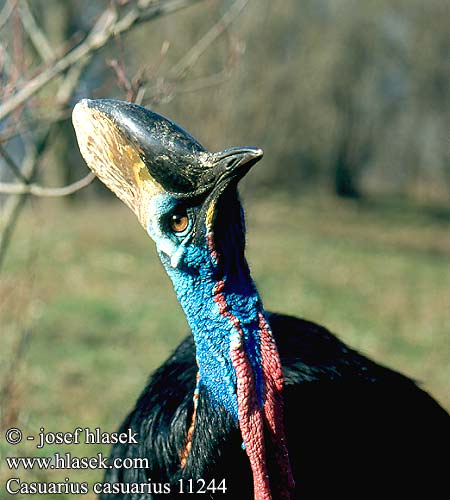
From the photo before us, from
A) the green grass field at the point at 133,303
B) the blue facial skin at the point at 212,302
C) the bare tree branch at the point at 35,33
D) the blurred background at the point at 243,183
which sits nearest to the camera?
the blue facial skin at the point at 212,302

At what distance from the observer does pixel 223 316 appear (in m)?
2.40

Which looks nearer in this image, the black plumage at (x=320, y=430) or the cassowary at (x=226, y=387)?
the cassowary at (x=226, y=387)

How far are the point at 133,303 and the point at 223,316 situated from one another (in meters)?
8.36

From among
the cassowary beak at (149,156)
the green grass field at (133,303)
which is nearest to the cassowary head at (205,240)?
the cassowary beak at (149,156)

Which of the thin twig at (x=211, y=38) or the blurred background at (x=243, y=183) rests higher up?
the blurred background at (x=243, y=183)

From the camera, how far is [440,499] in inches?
126

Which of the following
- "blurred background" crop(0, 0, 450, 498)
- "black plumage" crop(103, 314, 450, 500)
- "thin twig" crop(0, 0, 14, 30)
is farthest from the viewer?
"blurred background" crop(0, 0, 450, 498)

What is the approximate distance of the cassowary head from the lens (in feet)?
7.48

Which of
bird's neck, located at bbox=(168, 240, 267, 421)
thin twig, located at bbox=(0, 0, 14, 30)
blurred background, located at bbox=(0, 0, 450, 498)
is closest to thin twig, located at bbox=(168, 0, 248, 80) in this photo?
blurred background, located at bbox=(0, 0, 450, 498)

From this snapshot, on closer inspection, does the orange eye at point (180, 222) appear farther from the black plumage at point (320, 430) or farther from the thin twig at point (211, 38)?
the thin twig at point (211, 38)

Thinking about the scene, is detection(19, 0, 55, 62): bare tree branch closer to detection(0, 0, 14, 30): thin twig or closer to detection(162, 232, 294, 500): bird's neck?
detection(0, 0, 14, 30): thin twig

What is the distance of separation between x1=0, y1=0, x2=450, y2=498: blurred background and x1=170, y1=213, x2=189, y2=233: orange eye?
46.4 inches

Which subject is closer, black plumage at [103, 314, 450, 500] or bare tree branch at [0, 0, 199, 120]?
black plumage at [103, 314, 450, 500]

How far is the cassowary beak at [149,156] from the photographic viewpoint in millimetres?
2254
